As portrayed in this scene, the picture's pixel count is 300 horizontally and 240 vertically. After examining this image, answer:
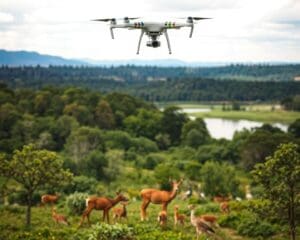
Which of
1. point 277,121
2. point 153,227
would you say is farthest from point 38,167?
point 277,121

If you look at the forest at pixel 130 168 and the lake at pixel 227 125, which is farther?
the lake at pixel 227 125

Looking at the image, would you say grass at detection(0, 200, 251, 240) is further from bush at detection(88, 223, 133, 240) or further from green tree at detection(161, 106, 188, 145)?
green tree at detection(161, 106, 188, 145)

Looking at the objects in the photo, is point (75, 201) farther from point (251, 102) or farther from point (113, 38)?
point (251, 102)

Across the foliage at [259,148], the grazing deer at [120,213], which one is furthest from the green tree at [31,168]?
the foliage at [259,148]

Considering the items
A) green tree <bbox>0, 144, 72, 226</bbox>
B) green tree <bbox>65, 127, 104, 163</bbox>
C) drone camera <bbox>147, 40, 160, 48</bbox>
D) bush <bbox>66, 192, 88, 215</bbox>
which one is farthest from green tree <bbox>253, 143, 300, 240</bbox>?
green tree <bbox>65, 127, 104, 163</bbox>

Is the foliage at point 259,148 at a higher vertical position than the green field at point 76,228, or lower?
lower

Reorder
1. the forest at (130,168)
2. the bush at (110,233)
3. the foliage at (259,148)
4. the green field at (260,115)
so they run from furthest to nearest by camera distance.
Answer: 1. the green field at (260,115)
2. the foliage at (259,148)
3. the forest at (130,168)
4. the bush at (110,233)

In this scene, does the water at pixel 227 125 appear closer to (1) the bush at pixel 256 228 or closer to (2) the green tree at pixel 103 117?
(2) the green tree at pixel 103 117
